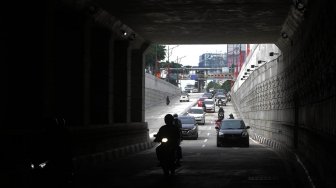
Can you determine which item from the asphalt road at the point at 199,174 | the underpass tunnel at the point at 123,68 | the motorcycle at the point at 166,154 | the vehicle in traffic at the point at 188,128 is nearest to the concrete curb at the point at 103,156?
the underpass tunnel at the point at 123,68

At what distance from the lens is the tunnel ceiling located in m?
23.5

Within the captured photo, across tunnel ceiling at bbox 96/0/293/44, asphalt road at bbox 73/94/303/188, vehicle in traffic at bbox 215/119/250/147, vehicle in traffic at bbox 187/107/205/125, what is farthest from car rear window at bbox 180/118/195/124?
vehicle in traffic at bbox 187/107/205/125

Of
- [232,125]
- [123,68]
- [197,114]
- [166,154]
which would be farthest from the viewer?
[197,114]

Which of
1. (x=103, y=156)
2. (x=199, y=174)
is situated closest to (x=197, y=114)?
(x=103, y=156)

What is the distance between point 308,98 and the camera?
21234 millimetres

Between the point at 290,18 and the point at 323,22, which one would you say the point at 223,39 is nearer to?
the point at 290,18

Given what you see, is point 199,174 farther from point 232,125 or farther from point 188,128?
point 188,128

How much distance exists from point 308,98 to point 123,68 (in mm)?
12953

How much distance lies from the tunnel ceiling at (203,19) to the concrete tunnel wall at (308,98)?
1.23m

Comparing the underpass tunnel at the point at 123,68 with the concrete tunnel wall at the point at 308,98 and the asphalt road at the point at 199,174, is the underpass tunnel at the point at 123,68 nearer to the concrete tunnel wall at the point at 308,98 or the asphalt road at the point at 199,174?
the concrete tunnel wall at the point at 308,98

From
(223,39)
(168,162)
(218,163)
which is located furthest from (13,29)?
(223,39)

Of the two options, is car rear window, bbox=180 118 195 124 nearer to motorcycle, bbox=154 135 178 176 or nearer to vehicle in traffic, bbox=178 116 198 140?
vehicle in traffic, bbox=178 116 198 140

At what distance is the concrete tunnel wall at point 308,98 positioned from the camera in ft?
46.8

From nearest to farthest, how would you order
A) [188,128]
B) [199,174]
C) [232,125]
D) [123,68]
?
[199,174]
[123,68]
[232,125]
[188,128]
